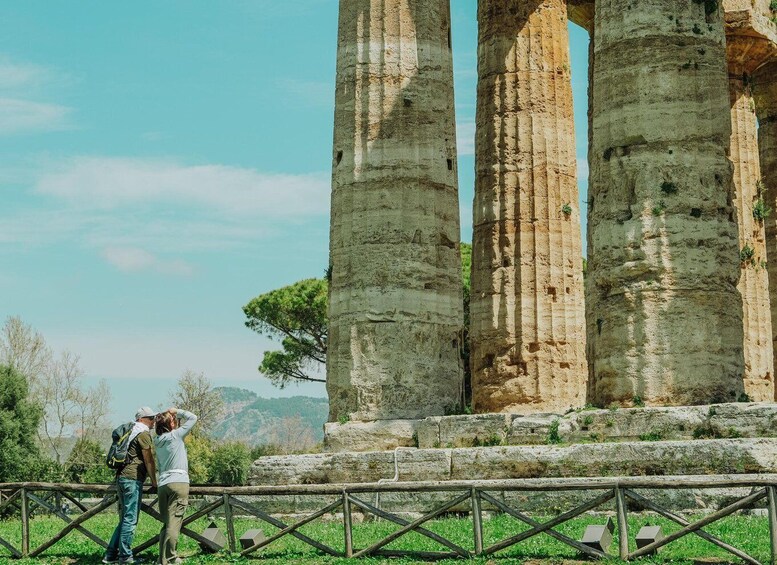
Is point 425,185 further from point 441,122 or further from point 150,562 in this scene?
point 150,562

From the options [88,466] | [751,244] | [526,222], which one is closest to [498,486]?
[526,222]

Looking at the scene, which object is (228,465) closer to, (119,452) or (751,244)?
(751,244)

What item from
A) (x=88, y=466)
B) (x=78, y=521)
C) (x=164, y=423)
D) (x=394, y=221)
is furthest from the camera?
(x=88, y=466)

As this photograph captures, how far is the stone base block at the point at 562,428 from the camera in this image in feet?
64.7

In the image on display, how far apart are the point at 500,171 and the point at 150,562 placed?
13.3 m

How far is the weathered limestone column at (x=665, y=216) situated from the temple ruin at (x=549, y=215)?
0.10 feet

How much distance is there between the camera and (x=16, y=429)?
3722 centimetres

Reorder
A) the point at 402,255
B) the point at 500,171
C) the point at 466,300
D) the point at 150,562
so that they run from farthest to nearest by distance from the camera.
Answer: the point at 466,300 → the point at 500,171 → the point at 402,255 → the point at 150,562

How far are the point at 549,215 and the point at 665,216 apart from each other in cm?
581

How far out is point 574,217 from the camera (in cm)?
2748

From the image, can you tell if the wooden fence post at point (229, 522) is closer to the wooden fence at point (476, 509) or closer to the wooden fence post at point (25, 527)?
the wooden fence at point (476, 509)

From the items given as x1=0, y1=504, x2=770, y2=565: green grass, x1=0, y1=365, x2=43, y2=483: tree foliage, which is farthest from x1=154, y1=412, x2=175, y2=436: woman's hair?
x1=0, y1=365, x2=43, y2=483: tree foliage

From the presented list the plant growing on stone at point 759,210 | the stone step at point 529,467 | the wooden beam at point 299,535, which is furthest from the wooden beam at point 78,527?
the plant growing on stone at point 759,210

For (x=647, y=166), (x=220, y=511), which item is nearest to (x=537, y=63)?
(x=647, y=166)
